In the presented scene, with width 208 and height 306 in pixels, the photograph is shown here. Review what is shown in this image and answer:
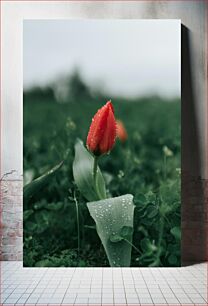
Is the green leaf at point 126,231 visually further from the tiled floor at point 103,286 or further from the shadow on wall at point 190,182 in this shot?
the shadow on wall at point 190,182

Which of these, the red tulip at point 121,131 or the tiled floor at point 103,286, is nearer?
the tiled floor at point 103,286

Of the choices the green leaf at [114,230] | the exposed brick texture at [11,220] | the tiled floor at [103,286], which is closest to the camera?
the tiled floor at [103,286]

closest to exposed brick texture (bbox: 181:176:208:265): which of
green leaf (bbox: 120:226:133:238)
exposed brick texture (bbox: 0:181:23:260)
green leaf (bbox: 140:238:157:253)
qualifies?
green leaf (bbox: 140:238:157:253)

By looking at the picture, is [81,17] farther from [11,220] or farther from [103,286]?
[103,286]

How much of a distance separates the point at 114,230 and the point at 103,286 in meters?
0.52

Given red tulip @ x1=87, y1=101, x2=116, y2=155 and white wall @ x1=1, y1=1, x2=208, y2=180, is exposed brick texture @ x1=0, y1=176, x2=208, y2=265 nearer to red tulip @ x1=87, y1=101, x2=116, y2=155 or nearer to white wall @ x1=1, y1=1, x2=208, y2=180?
white wall @ x1=1, y1=1, x2=208, y2=180

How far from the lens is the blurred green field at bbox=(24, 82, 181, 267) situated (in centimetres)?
404

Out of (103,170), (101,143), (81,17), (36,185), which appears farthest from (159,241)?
(81,17)

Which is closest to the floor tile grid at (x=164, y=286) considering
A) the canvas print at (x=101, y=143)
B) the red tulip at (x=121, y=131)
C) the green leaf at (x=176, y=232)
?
the canvas print at (x=101, y=143)

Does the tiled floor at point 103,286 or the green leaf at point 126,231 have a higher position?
the green leaf at point 126,231

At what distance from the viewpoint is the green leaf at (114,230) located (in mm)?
4000

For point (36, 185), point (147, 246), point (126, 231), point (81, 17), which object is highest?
point (81, 17)

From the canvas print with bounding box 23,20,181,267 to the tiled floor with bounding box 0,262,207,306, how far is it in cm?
13

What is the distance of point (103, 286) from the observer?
11.7 feet
